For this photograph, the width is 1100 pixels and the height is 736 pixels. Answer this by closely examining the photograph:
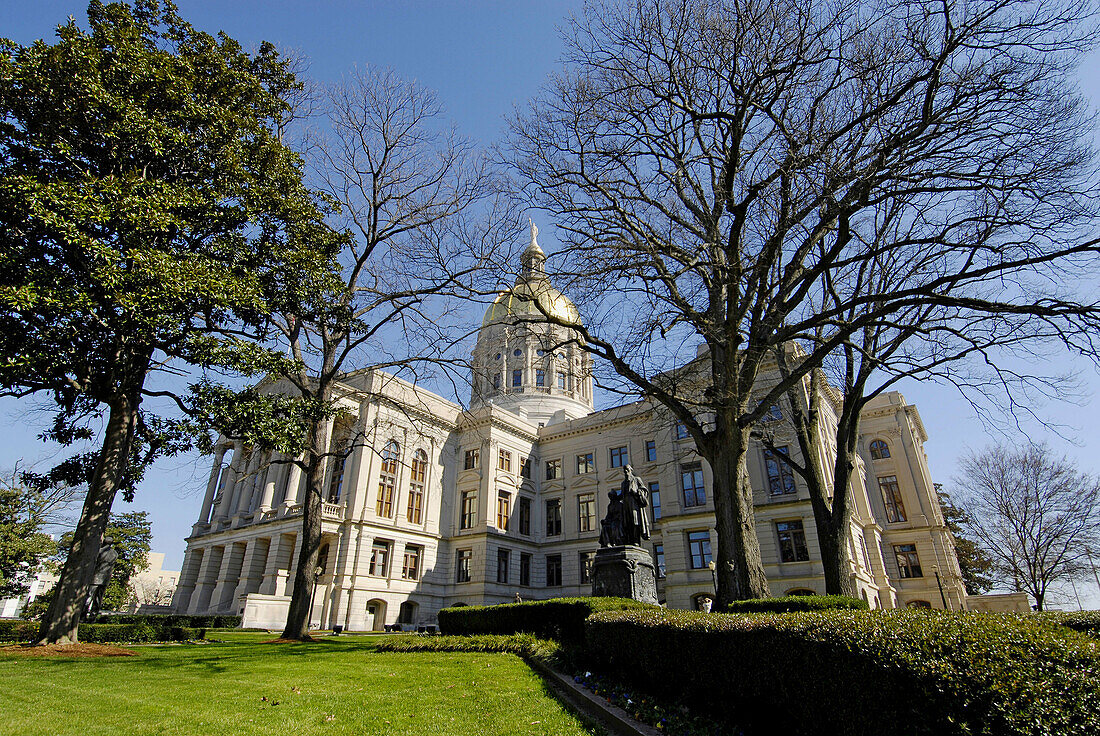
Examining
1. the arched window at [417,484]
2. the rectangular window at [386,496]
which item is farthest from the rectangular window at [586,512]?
the rectangular window at [386,496]

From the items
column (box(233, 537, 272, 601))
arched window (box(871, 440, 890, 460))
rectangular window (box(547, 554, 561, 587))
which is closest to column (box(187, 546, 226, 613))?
column (box(233, 537, 272, 601))

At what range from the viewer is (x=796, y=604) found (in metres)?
12.6

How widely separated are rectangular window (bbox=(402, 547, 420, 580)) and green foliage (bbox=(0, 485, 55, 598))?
16962 millimetres

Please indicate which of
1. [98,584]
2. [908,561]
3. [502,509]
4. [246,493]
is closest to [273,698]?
[98,584]

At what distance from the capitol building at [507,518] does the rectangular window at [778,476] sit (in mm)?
Result: 82

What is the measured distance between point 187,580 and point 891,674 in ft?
138

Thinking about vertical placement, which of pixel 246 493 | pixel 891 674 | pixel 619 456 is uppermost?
pixel 619 456

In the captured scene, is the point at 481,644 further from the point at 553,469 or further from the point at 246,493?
the point at 246,493

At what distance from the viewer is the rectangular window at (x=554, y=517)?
38.5m

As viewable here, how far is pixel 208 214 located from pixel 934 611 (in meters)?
14.7

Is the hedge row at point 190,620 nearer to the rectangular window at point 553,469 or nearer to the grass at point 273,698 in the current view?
the grass at point 273,698

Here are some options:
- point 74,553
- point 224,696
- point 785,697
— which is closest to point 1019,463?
point 785,697

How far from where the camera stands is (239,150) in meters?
13.5

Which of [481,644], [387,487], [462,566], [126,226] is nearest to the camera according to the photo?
[126,226]
